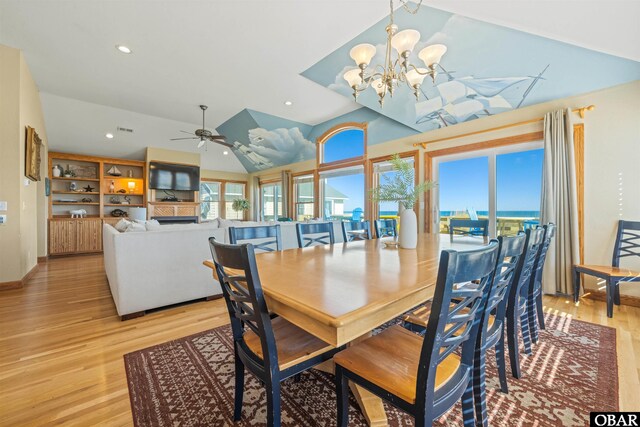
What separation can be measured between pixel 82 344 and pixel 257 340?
1.88 m

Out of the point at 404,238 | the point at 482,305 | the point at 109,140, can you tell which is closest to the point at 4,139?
the point at 109,140

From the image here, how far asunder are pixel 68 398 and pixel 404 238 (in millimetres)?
2436

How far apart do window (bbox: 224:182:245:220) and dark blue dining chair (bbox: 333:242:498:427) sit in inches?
340

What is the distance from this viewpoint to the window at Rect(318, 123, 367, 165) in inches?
228

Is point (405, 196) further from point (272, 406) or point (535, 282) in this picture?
point (272, 406)

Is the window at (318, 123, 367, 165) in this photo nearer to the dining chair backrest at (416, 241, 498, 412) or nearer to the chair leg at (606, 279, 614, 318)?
the chair leg at (606, 279, 614, 318)

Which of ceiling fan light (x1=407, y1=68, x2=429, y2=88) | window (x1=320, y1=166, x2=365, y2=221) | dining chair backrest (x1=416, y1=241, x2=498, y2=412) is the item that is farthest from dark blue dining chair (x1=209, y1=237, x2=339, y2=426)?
window (x1=320, y1=166, x2=365, y2=221)

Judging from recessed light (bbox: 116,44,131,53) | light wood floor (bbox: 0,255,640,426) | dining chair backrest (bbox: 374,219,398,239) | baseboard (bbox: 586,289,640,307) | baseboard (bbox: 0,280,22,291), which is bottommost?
light wood floor (bbox: 0,255,640,426)

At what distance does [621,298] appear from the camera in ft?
9.77

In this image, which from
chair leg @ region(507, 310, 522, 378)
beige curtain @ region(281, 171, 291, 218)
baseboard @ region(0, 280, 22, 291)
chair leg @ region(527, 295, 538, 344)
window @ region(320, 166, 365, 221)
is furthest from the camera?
beige curtain @ region(281, 171, 291, 218)

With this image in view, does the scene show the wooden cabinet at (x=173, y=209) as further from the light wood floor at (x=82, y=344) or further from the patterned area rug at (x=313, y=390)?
the patterned area rug at (x=313, y=390)

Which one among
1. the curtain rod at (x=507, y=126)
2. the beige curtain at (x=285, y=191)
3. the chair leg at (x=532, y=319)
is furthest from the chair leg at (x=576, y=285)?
the beige curtain at (x=285, y=191)

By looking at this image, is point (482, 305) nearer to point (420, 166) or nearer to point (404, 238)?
point (404, 238)

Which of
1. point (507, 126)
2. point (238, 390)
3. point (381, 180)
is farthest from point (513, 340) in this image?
point (381, 180)
